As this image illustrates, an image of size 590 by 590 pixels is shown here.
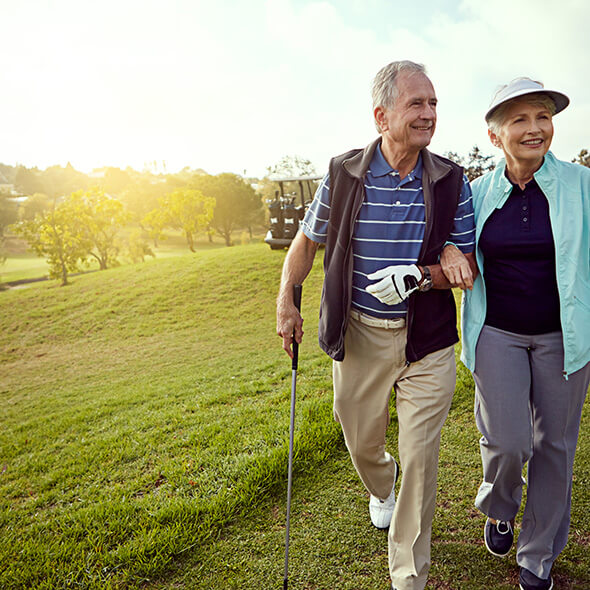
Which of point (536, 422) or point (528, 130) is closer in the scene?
point (528, 130)

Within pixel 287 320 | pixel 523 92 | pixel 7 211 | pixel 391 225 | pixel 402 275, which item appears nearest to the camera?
pixel 523 92

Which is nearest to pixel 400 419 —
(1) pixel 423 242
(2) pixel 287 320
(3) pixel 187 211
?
(2) pixel 287 320

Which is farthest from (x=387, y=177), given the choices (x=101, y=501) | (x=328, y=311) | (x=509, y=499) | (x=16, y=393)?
(x=16, y=393)

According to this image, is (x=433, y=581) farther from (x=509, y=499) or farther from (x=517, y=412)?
(x=517, y=412)

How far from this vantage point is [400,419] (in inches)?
90.4

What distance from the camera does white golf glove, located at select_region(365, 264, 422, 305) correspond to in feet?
6.92

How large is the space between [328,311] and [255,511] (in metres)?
1.20

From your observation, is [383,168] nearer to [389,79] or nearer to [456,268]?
[389,79]

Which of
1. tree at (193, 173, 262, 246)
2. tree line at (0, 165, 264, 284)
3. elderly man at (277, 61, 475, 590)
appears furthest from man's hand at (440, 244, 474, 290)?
tree at (193, 173, 262, 246)

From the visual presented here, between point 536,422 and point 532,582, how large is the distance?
0.66 meters

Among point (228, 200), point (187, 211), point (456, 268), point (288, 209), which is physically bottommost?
point (456, 268)

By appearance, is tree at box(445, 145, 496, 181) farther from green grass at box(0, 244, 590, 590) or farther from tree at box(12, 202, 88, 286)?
tree at box(12, 202, 88, 286)

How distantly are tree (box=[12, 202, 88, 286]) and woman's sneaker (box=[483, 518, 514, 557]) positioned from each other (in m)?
26.2

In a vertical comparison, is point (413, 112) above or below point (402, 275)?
above
